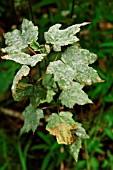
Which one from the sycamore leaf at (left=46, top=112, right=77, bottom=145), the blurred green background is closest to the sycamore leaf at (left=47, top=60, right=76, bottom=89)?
the sycamore leaf at (left=46, top=112, right=77, bottom=145)

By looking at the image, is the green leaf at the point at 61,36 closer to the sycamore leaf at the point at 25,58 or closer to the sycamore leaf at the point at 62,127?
the sycamore leaf at the point at 25,58

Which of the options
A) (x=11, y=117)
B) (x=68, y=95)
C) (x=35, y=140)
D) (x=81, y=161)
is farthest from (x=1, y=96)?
(x=68, y=95)

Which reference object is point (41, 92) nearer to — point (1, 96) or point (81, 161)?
point (81, 161)

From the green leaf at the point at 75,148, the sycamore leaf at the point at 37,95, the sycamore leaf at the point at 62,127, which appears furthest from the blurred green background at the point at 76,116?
the sycamore leaf at the point at 37,95

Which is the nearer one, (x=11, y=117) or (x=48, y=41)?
(x=48, y=41)

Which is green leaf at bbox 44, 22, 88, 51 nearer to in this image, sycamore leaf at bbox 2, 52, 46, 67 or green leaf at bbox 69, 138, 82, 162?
sycamore leaf at bbox 2, 52, 46, 67
